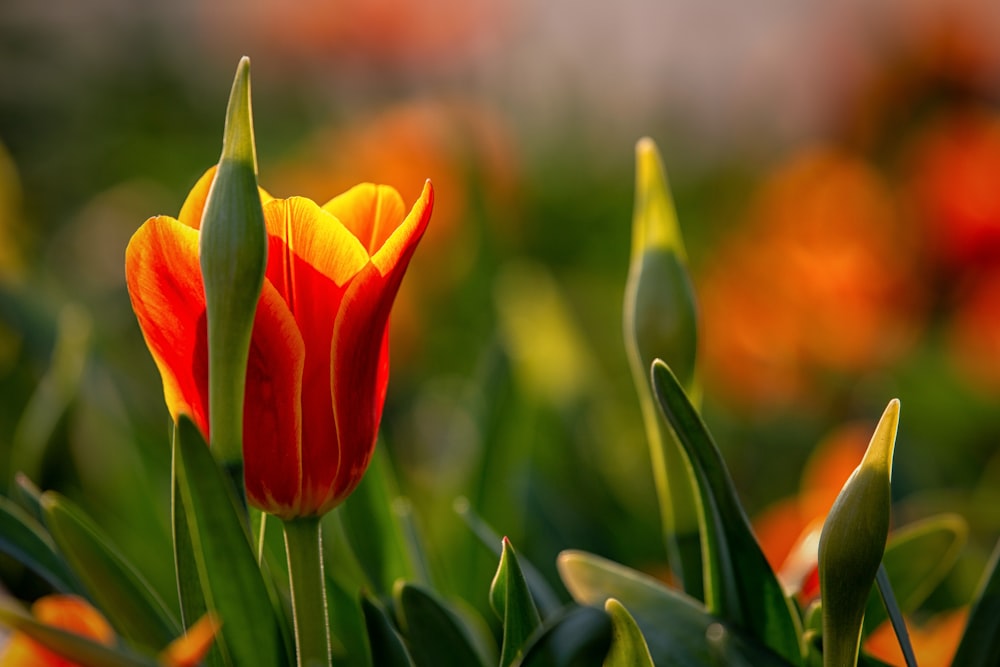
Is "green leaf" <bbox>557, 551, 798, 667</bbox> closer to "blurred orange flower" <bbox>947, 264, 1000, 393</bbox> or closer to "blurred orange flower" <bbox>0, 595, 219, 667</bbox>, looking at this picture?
"blurred orange flower" <bbox>0, 595, 219, 667</bbox>

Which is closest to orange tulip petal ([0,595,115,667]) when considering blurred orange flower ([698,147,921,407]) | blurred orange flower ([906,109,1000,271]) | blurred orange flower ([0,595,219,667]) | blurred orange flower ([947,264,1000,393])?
blurred orange flower ([0,595,219,667])

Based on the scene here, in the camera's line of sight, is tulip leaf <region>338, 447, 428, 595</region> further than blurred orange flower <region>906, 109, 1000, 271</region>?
No

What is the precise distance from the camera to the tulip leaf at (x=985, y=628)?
0.42 metres

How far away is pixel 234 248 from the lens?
32 cm

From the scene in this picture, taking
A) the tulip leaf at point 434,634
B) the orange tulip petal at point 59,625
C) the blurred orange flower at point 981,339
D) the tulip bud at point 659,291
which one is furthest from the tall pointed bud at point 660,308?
the blurred orange flower at point 981,339

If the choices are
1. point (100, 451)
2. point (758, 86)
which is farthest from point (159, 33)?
point (100, 451)

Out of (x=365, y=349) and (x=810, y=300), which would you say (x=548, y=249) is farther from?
(x=365, y=349)

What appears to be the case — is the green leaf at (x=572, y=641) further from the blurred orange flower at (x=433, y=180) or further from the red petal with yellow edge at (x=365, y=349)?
the blurred orange flower at (x=433, y=180)

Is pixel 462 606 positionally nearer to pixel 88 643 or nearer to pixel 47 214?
pixel 88 643

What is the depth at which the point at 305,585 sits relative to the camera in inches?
14.8

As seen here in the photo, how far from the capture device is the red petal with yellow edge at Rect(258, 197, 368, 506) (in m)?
0.36

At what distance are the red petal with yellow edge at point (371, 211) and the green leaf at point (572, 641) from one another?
0.45 feet

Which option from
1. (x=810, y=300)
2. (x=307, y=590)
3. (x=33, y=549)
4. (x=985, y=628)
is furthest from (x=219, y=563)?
(x=810, y=300)

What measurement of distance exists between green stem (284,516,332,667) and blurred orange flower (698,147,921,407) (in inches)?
30.5
